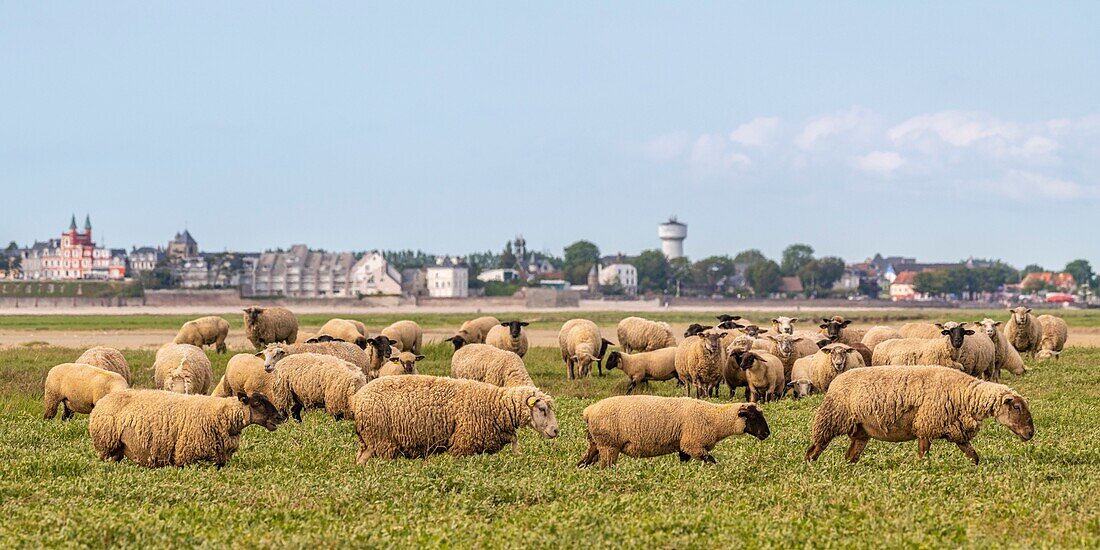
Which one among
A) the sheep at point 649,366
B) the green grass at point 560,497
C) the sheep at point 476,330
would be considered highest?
the sheep at point 476,330

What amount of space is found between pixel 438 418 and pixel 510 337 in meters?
17.5

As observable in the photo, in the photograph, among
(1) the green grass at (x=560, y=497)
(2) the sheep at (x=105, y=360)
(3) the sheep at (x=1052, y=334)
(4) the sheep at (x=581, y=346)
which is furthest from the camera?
(3) the sheep at (x=1052, y=334)

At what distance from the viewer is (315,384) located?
1783 centimetres

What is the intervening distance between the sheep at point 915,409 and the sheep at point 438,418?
3.54 m

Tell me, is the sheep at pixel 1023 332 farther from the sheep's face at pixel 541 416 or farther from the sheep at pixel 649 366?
the sheep's face at pixel 541 416

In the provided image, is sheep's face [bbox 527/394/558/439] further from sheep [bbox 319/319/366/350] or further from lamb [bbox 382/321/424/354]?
lamb [bbox 382/321/424/354]

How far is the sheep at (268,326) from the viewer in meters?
35.2

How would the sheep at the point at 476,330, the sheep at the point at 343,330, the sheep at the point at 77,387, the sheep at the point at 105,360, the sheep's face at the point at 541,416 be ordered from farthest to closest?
the sheep at the point at 476,330 < the sheep at the point at 343,330 < the sheep at the point at 105,360 < the sheep at the point at 77,387 < the sheep's face at the point at 541,416

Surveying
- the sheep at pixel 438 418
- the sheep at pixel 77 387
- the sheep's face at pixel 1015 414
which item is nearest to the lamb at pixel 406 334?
the sheep at pixel 77 387

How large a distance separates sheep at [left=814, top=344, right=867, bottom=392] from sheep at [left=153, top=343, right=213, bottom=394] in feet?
38.3

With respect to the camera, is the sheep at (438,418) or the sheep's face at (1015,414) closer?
the sheep's face at (1015,414)

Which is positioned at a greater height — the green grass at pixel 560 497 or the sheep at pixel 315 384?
the sheep at pixel 315 384

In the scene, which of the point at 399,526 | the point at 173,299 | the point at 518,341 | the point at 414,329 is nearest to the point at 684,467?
the point at 399,526

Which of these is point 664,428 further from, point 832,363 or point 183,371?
point 183,371
